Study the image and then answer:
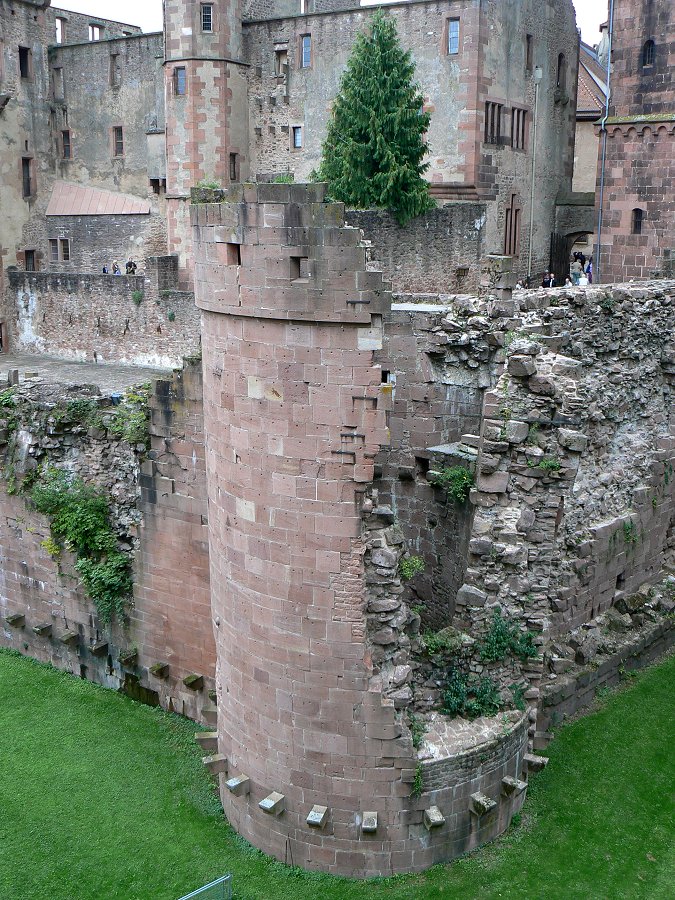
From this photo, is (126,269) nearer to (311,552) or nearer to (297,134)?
(297,134)

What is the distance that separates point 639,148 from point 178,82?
1665 cm

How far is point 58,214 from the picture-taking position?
4231cm

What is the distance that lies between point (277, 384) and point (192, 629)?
200 inches

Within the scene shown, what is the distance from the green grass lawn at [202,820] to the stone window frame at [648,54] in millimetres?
17881

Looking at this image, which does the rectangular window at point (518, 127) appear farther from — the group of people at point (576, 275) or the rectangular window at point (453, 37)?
the group of people at point (576, 275)

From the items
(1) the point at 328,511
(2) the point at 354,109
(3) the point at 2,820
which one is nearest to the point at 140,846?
(3) the point at 2,820

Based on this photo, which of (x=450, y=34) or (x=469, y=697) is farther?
(x=450, y=34)

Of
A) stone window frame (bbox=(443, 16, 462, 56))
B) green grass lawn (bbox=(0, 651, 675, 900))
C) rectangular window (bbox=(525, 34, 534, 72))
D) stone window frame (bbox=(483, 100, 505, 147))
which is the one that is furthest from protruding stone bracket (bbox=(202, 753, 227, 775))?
rectangular window (bbox=(525, 34, 534, 72))

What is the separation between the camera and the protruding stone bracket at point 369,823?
9.80 meters

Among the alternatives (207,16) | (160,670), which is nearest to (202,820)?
(160,670)

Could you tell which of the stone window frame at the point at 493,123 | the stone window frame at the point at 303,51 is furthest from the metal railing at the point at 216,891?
the stone window frame at the point at 303,51

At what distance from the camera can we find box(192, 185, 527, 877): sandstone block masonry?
30.0 feet

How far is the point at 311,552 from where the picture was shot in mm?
9578

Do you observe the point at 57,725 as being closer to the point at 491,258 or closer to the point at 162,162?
the point at 491,258
